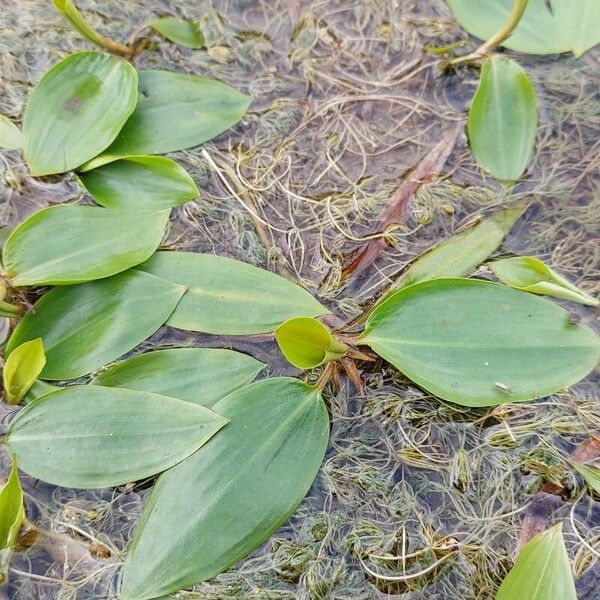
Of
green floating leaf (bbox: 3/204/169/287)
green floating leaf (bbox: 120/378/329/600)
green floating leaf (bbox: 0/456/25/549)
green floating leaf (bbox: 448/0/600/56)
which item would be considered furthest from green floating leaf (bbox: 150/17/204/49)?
green floating leaf (bbox: 0/456/25/549)

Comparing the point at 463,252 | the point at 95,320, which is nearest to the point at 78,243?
the point at 95,320

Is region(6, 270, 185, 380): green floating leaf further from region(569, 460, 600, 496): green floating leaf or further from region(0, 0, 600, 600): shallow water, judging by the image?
region(569, 460, 600, 496): green floating leaf

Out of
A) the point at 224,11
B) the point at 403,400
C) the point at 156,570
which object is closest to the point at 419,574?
the point at 403,400

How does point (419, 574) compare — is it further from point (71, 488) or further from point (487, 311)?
point (71, 488)

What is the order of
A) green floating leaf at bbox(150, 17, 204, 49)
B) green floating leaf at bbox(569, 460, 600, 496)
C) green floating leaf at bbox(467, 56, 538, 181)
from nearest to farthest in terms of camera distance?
green floating leaf at bbox(569, 460, 600, 496), green floating leaf at bbox(467, 56, 538, 181), green floating leaf at bbox(150, 17, 204, 49)

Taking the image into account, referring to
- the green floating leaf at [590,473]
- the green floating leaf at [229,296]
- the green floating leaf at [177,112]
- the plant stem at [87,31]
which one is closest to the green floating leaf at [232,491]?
the green floating leaf at [229,296]

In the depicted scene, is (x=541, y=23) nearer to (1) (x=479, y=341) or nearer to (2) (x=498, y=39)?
(2) (x=498, y=39)

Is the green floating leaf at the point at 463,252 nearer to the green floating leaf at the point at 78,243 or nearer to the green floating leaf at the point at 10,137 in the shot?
the green floating leaf at the point at 78,243
